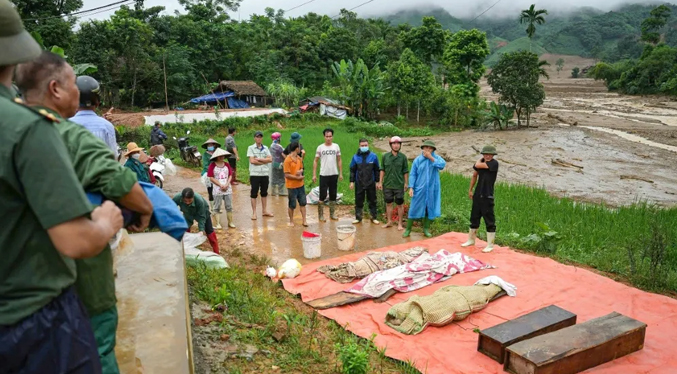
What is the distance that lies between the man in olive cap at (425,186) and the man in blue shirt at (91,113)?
4.96 m

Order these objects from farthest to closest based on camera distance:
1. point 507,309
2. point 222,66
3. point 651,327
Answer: point 222,66 → point 507,309 → point 651,327

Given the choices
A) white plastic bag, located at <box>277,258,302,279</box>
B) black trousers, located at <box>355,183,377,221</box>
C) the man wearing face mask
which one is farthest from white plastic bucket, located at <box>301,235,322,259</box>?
black trousers, located at <box>355,183,377,221</box>

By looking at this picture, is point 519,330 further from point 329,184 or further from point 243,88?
point 243,88

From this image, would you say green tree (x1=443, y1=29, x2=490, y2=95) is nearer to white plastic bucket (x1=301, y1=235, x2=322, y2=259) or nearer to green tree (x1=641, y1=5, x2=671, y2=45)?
white plastic bucket (x1=301, y1=235, x2=322, y2=259)

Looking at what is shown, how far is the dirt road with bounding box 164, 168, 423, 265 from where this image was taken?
23.3 ft

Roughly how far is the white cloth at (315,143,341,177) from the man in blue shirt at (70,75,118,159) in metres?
4.74

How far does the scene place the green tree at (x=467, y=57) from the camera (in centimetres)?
3294

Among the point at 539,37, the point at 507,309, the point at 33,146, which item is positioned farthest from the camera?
the point at 539,37

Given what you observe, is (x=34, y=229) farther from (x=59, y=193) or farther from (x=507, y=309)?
(x=507, y=309)

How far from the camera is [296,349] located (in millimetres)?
4043

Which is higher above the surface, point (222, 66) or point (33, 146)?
point (222, 66)

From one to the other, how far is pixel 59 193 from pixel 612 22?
145 metres

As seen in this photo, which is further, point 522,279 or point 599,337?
point 522,279

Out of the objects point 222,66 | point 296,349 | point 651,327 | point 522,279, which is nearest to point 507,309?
point 522,279
